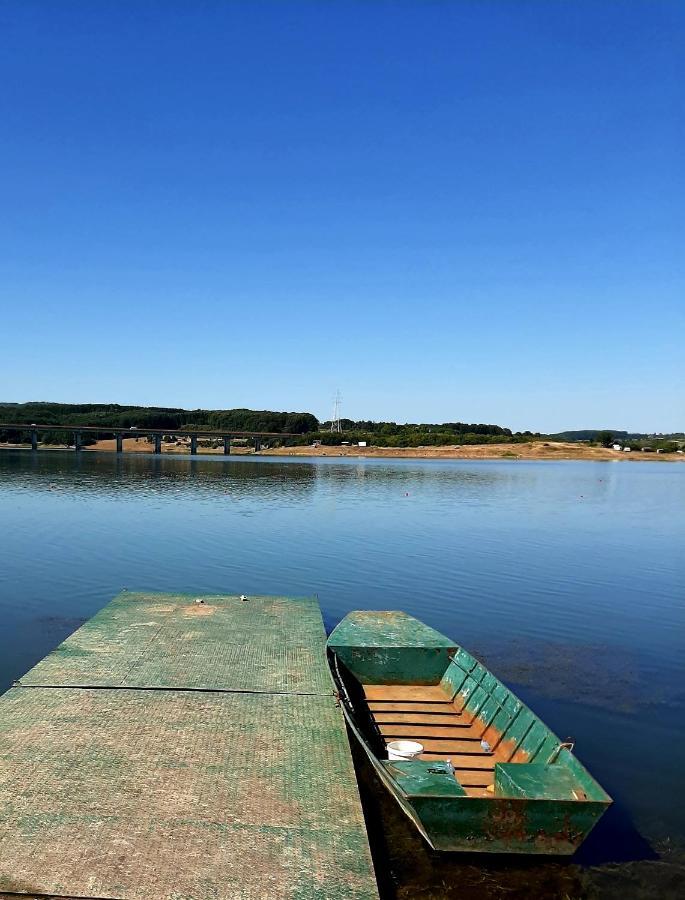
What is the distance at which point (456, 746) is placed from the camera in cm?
1391

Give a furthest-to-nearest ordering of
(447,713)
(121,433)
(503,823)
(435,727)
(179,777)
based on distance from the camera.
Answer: (121,433) → (447,713) → (435,727) → (179,777) → (503,823)

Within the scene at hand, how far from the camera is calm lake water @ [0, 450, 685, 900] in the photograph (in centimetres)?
1167

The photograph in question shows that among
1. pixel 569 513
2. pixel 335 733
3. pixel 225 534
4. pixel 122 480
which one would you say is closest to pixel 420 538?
pixel 225 534

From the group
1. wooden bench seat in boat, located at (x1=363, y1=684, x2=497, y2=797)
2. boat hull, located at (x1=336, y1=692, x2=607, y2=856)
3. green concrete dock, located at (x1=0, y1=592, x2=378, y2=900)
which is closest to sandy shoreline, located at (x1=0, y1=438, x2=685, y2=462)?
wooden bench seat in boat, located at (x1=363, y1=684, x2=497, y2=797)

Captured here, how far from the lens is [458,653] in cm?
1717

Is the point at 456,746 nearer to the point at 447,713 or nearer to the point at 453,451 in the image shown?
the point at 447,713

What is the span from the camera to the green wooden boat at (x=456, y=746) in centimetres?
1005

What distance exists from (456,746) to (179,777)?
5.78m

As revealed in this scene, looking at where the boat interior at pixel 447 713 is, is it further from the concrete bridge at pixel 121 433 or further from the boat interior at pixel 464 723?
the concrete bridge at pixel 121 433

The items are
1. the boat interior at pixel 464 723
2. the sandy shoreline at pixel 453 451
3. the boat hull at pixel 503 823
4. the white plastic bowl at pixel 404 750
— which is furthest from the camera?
the sandy shoreline at pixel 453 451

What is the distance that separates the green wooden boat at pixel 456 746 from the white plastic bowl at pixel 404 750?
0.10 meters

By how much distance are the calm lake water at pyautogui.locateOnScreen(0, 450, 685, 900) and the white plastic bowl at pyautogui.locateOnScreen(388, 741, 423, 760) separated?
94cm

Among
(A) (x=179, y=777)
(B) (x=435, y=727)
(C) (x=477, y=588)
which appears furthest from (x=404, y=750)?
(C) (x=477, y=588)

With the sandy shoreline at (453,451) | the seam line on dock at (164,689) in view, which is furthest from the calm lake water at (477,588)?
the sandy shoreline at (453,451)
